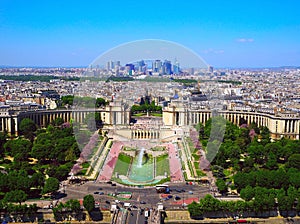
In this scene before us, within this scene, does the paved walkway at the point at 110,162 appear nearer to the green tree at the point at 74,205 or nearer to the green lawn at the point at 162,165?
the green lawn at the point at 162,165

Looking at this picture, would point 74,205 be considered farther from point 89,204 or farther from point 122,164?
point 122,164

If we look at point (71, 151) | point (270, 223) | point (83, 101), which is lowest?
point (270, 223)

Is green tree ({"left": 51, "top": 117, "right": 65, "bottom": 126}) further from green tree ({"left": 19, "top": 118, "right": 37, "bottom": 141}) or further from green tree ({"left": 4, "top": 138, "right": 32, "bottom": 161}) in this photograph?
green tree ({"left": 4, "top": 138, "right": 32, "bottom": 161})

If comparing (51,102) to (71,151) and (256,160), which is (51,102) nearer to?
(71,151)

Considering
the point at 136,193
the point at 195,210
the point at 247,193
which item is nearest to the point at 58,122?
the point at 136,193

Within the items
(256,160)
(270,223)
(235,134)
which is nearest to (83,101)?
(235,134)

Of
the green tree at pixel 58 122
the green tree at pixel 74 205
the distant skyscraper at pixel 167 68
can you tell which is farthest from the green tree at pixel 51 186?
the green tree at pixel 58 122
